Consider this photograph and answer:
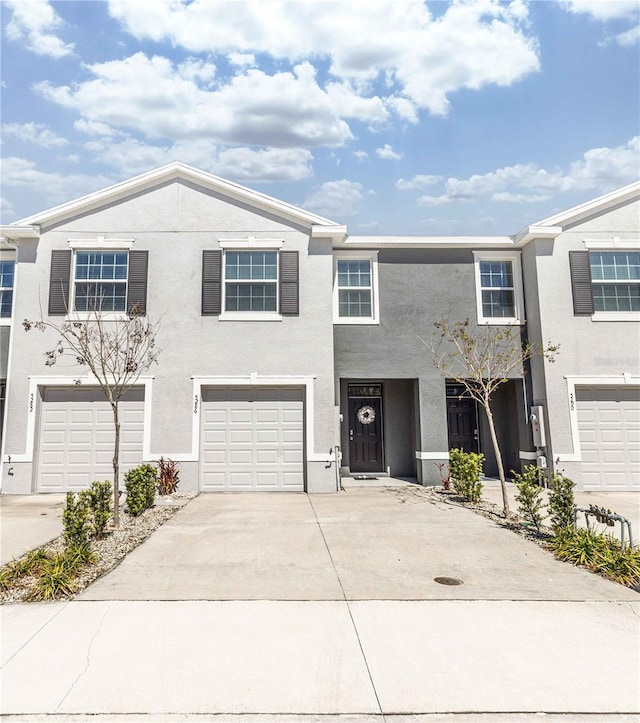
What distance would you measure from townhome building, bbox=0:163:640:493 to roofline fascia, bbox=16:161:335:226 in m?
0.04

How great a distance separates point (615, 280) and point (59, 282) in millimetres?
13941

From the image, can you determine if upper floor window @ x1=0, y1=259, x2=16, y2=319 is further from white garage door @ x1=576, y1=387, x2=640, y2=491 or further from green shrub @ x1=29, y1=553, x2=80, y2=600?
white garage door @ x1=576, y1=387, x2=640, y2=491

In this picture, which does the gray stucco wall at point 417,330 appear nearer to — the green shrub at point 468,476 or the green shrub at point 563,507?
the green shrub at point 468,476

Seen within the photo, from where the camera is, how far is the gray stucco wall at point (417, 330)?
1266cm

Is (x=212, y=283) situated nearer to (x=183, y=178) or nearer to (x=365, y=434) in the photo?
(x=183, y=178)

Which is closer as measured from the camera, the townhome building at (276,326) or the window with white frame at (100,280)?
the townhome building at (276,326)

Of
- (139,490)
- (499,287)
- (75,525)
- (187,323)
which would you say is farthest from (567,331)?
(75,525)

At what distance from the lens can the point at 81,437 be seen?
1185 cm

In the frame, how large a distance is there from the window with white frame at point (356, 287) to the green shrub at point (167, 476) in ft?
18.0

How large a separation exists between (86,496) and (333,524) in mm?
4050

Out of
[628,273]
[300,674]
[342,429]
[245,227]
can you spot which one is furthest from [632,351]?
[300,674]

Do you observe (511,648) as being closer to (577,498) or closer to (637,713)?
(637,713)

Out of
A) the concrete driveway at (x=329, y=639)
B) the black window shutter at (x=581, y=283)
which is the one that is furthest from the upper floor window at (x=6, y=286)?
the black window shutter at (x=581, y=283)

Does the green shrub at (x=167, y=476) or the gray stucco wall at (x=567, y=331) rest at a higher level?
the gray stucco wall at (x=567, y=331)
